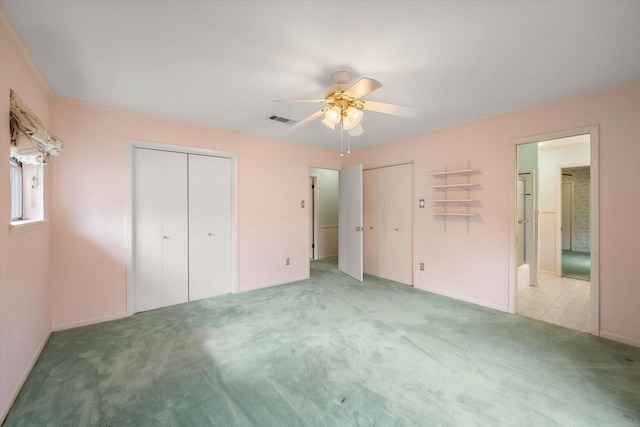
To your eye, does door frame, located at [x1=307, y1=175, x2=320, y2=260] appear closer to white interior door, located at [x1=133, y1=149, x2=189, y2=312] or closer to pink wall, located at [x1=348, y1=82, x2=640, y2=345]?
pink wall, located at [x1=348, y1=82, x2=640, y2=345]

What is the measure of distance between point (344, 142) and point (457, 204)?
6.76 feet

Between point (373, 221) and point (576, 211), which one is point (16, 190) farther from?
point (576, 211)

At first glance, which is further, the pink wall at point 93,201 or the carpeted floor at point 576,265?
the carpeted floor at point 576,265

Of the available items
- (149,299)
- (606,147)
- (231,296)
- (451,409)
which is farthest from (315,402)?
(606,147)

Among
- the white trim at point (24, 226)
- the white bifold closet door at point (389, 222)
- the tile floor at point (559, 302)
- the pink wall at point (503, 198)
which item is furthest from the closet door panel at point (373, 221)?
the white trim at point (24, 226)

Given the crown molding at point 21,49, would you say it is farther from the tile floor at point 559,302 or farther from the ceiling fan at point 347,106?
the tile floor at point 559,302

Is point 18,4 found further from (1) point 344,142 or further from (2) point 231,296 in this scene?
(1) point 344,142

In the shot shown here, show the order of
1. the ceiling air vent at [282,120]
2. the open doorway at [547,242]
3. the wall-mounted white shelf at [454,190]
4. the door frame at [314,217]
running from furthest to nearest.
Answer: the door frame at [314,217] → the wall-mounted white shelf at [454,190] → the ceiling air vent at [282,120] → the open doorway at [547,242]

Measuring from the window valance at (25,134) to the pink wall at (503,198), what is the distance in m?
4.09

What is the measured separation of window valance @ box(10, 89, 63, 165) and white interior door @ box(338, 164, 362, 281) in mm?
3594

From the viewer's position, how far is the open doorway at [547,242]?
3.03 m

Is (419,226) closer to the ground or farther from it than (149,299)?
farther from it

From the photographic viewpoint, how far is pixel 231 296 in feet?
11.8

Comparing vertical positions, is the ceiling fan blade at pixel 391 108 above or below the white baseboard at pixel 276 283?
above
